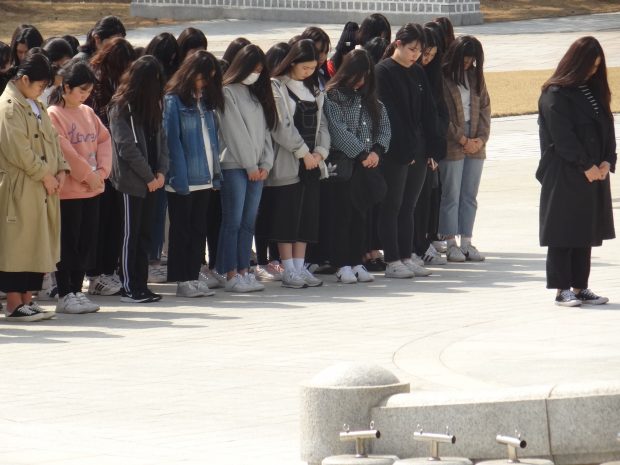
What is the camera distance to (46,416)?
26.0 ft

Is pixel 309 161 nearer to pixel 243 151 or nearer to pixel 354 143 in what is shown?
pixel 354 143

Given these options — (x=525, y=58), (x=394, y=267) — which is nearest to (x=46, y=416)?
(x=394, y=267)

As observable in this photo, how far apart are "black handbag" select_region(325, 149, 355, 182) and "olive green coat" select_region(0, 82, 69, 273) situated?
8.32 feet

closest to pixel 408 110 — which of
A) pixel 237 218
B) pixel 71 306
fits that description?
pixel 237 218

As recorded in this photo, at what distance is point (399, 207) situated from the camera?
13.1 meters

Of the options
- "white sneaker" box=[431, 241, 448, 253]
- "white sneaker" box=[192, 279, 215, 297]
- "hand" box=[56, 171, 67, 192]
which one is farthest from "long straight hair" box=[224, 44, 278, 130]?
"white sneaker" box=[431, 241, 448, 253]

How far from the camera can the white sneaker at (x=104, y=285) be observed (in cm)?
1225

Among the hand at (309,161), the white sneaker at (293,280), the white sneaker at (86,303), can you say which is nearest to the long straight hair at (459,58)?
the hand at (309,161)

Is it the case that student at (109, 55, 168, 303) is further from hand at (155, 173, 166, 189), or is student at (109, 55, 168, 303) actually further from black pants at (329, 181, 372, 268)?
black pants at (329, 181, 372, 268)

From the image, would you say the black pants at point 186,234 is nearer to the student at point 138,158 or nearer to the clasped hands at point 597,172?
the student at point 138,158

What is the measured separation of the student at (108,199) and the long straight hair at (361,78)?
5.31 feet

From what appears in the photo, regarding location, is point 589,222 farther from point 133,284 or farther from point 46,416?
point 46,416

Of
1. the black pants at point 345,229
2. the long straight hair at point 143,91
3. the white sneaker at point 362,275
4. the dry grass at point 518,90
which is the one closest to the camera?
A: the long straight hair at point 143,91

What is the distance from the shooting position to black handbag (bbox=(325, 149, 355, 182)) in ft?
41.3
